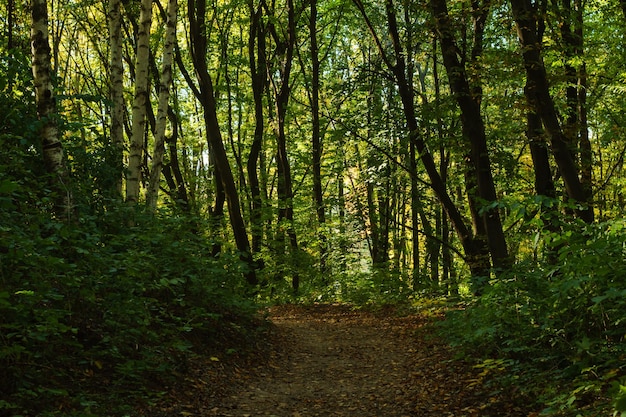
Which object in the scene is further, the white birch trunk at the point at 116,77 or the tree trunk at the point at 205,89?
the tree trunk at the point at 205,89

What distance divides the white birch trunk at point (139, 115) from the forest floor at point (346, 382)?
3834 millimetres

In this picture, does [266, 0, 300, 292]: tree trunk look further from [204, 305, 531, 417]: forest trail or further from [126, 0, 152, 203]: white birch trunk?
[126, 0, 152, 203]: white birch trunk

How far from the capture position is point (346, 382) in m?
7.32

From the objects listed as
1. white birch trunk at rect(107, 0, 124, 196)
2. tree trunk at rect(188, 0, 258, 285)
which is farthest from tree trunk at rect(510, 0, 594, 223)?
tree trunk at rect(188, 0, 258, 285)

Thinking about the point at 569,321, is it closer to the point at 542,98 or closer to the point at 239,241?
the point at 542,98

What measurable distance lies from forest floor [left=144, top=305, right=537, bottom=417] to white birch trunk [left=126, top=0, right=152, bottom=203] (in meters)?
3.83

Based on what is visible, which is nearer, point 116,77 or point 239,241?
point 116,77

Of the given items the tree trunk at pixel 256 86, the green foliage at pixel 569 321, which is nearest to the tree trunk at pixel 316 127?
the tree trunk at pixel 256 86

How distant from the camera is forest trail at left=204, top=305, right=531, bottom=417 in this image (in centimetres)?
569

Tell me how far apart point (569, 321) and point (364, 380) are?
3257mm

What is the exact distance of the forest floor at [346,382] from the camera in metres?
5.56

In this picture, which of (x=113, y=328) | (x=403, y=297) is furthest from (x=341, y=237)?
(x=113, y=328)

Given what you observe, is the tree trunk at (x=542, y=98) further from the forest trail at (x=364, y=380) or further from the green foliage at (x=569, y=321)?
the forest trail at (x=364, y=380)

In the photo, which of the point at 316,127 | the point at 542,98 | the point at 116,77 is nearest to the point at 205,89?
the point at 116,77
